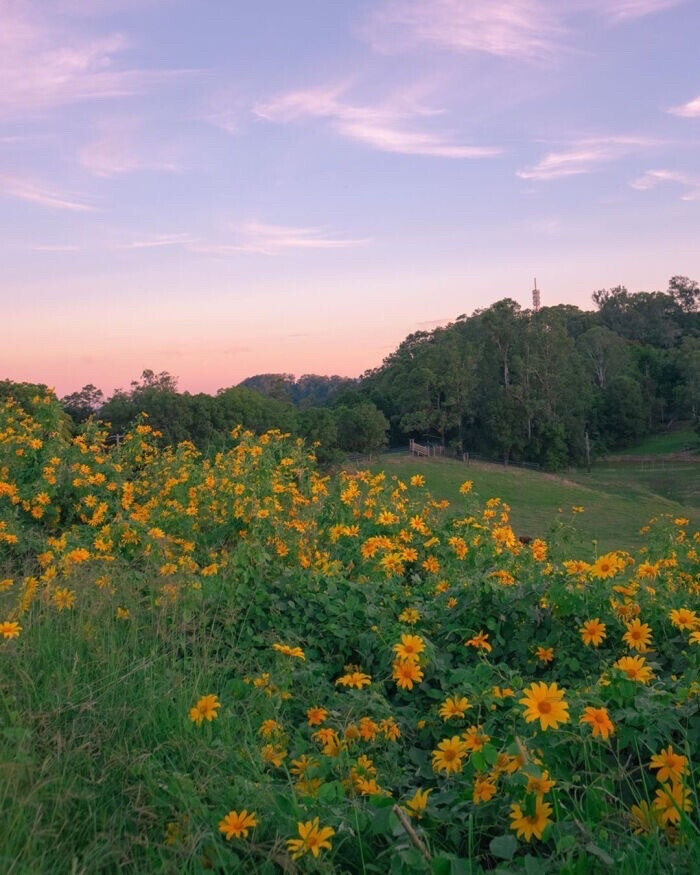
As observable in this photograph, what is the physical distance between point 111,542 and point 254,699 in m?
2.76

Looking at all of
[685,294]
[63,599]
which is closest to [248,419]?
[63,599]

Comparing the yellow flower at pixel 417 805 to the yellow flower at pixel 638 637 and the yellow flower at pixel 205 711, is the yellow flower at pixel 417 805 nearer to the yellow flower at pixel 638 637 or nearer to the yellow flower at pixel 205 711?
the yellow flower at pixel 205 711

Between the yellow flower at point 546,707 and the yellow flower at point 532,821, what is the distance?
0.78 feet

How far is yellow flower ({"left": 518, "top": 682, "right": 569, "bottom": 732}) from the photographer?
2.27 m

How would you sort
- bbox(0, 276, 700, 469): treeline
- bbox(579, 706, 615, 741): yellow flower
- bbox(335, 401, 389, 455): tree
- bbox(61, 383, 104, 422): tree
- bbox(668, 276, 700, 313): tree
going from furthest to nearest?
bbox(668, 276, 700, 313): tree < bbox(0, 276, 700, 469): treeline < bbox(335, 401, 389, 455): tree < bbox(61, 383, 104, 422): tree < bbox(579, 706, 615, 741): yellow flower

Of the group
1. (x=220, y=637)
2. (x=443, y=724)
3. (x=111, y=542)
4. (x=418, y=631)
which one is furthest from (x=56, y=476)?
(x=443, y=724)

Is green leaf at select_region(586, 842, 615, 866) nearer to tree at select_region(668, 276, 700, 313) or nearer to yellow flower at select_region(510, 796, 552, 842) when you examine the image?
yellow flower at select_region(510, 796, 552, 842)

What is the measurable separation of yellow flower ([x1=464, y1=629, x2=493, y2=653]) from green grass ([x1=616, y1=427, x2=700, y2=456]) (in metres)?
53.6

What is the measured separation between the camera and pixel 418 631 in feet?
12.2

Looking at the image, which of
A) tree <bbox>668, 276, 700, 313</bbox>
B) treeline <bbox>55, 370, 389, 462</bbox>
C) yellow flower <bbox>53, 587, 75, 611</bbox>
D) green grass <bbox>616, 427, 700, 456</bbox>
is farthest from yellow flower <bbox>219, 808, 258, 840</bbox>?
tree <bbox>668, 276, 700, 313</bbox>

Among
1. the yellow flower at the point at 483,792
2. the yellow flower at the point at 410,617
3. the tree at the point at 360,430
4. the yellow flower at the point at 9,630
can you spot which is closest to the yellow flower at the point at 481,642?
the yellow flower at the point at 410,617

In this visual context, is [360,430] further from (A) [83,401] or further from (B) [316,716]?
(B) [316,716]

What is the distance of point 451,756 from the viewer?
2453 mm

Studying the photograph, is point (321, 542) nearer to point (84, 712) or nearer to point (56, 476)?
point (56, 476)
